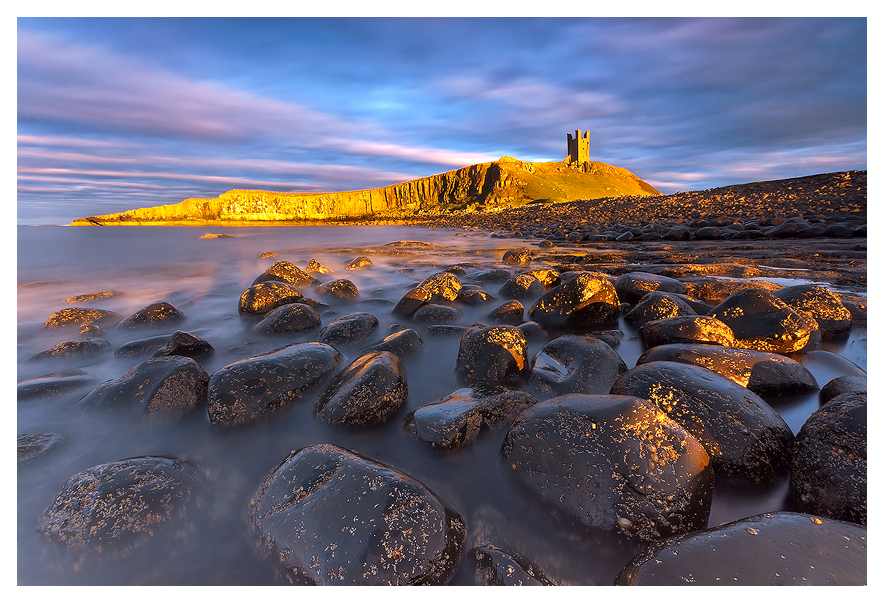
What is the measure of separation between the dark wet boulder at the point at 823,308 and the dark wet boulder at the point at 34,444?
6.10 meters

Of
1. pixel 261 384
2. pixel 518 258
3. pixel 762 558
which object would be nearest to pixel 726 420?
pixel 762 558

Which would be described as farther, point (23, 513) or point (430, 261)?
point (430, 261)

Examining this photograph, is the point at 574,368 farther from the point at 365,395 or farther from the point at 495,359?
the point at 365,395

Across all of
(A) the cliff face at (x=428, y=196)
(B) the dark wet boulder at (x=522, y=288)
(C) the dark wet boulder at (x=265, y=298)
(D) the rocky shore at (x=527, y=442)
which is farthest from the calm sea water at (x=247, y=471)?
(A) the cliff face at (x=428, y=196)

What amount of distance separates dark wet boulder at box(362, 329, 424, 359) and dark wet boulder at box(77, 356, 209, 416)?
4.52 feet

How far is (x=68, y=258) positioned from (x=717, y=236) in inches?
904

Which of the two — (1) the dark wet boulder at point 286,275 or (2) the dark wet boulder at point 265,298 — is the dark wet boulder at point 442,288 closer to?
(2) the dark wet boulder at point 265,298

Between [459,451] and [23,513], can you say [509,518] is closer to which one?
[459,451]

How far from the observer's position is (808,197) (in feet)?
53.0

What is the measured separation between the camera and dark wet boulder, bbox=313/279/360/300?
5.82 metres

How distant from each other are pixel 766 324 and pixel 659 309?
870 millimetres

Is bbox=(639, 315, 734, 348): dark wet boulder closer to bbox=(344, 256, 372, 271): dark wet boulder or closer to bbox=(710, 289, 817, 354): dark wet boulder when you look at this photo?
bbox=(710, 289, 817, 354): dark wet boulder

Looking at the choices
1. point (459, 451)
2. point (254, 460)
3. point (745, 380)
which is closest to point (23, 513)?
point (254, 460)

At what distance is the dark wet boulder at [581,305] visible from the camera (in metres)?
4.03
